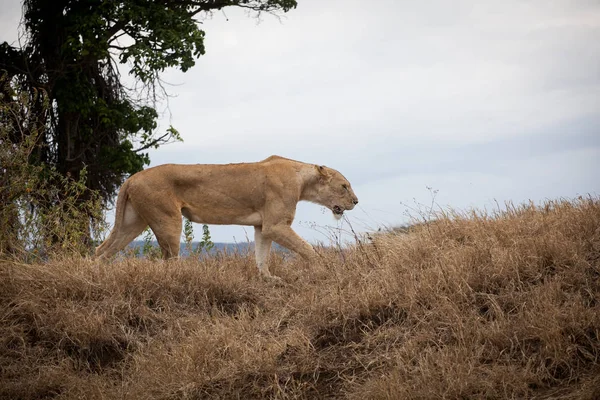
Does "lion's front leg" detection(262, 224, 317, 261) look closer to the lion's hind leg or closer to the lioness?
the lioness

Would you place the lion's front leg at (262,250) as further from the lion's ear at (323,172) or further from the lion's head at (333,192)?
the lion's ear at (323,172)

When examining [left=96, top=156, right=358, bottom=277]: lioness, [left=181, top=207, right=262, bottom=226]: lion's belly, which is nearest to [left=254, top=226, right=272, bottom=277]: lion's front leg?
[left=96, top=156, right=358, bottom=277]: lioness

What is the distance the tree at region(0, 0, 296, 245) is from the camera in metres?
15.5

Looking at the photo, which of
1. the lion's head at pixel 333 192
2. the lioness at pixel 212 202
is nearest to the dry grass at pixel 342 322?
the lioness at pixel 212 202

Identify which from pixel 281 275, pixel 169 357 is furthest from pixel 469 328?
pixel 281 275

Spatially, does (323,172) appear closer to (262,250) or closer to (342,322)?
(262,250)

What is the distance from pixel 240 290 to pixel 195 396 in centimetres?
238

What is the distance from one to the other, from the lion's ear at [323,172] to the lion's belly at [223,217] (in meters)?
1.18

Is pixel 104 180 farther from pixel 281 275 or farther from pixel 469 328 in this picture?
pixel 469 328

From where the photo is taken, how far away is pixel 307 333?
7105 mm

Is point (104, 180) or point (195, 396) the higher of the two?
point (104, 180)

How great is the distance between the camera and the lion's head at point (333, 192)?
10945 millimetres

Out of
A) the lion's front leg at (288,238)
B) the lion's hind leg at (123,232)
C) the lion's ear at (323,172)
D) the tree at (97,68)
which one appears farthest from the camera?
the tree at (97,68)

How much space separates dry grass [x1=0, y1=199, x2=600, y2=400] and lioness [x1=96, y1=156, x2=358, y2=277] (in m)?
0.81
